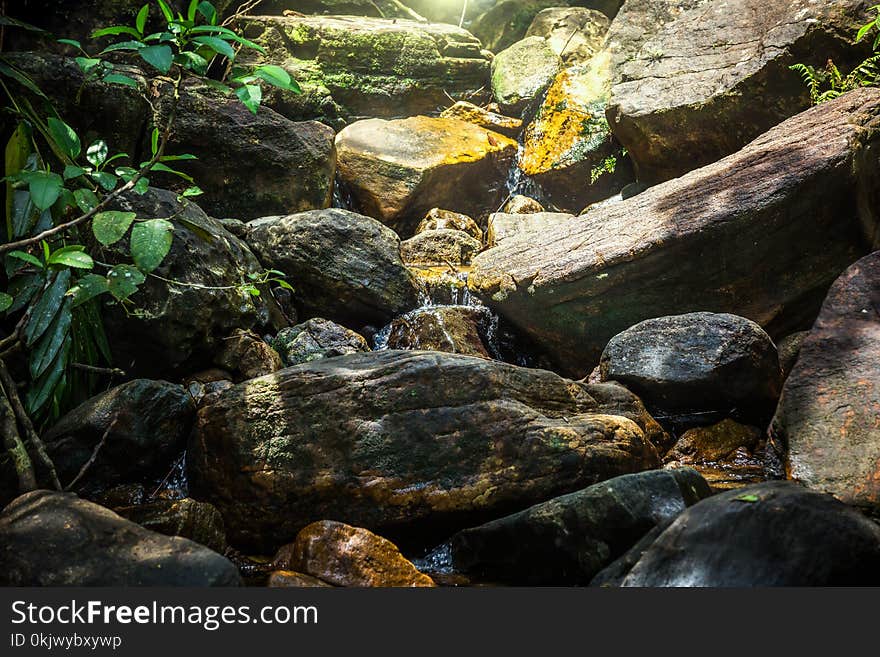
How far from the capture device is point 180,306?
14.6 ft

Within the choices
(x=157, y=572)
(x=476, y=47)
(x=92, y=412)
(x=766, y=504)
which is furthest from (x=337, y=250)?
(x=476, y=47)

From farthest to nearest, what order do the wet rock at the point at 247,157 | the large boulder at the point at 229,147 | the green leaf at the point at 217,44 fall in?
the wet rock at the point at 247,157
the large boulder at the point at 229,147
the green leaf at the point at 217,44

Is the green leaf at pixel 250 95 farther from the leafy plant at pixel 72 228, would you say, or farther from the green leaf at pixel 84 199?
the green leaf at pixel 84 199

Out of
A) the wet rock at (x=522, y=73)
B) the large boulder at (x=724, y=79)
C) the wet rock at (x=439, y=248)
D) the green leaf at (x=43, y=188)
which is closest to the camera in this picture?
the green leaf at (x=43, y=188)

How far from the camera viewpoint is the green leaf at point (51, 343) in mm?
3486

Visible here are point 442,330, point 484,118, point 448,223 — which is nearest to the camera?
point 442,330

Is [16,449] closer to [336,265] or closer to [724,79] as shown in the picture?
[336,265]

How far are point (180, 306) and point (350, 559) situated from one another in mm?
2558

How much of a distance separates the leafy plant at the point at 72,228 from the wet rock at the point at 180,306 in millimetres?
133

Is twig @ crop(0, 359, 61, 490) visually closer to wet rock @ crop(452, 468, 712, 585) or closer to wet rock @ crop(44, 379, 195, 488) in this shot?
wet rock @ crop(44, 379, 195, 488)

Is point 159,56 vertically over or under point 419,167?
over

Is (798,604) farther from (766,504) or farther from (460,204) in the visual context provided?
(460,204)

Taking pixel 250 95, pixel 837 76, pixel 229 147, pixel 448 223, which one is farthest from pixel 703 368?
pixel 229 147

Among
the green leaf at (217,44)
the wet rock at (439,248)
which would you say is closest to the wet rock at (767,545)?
the green leaf at (217,44)
